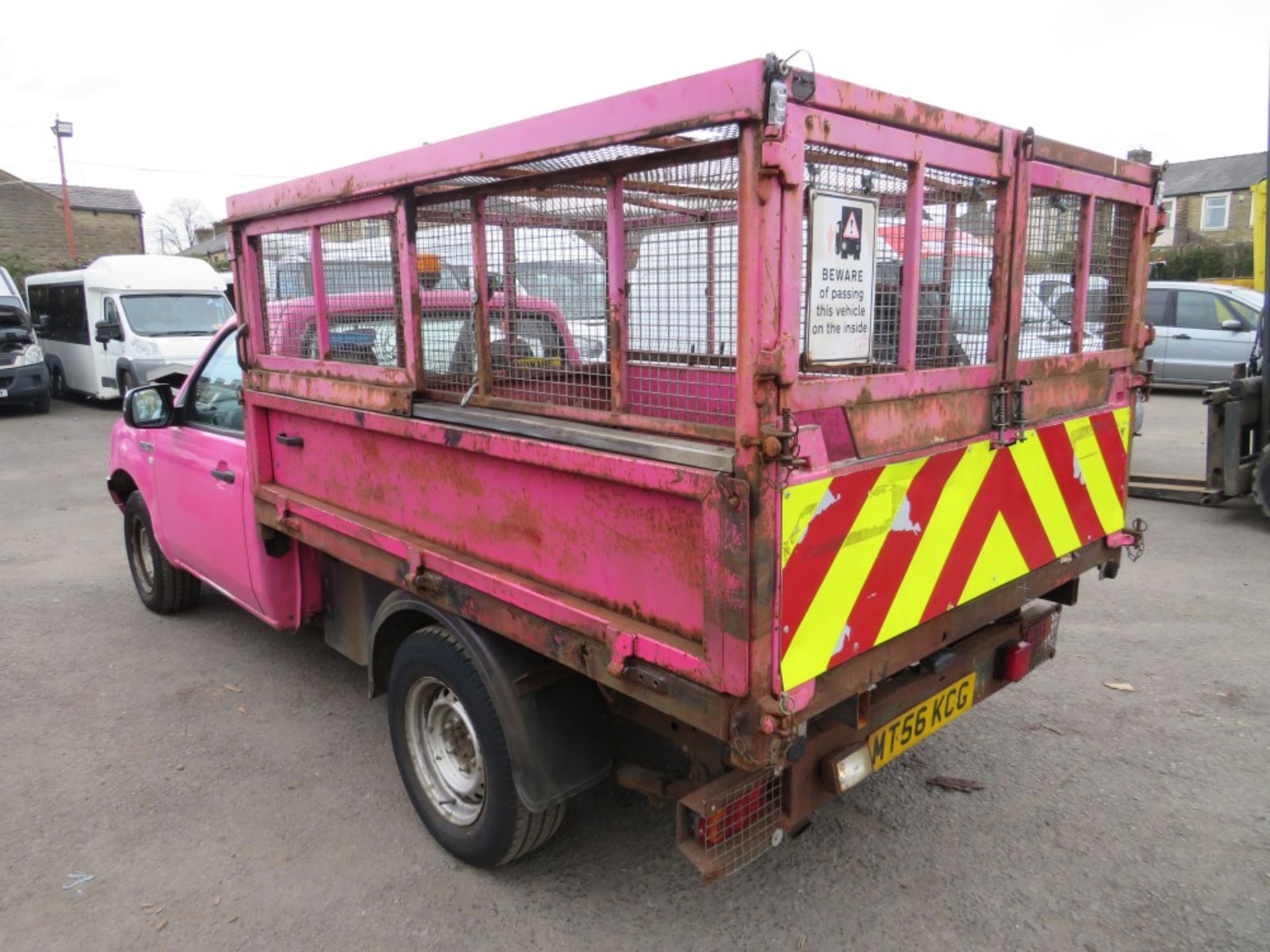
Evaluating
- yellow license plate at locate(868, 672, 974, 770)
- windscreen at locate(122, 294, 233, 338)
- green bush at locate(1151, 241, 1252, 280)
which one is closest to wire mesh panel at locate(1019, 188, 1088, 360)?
yellow license plate at locate(868, 672, 974, 770)

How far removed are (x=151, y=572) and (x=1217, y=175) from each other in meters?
47.2

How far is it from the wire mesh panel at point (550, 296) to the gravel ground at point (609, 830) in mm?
1575

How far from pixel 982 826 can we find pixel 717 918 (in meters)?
1.06

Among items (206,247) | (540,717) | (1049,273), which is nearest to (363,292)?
(540,717)

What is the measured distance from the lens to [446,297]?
280 cm

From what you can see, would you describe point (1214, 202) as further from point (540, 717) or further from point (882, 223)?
point (540, 717)

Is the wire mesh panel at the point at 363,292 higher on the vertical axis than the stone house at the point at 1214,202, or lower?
lower

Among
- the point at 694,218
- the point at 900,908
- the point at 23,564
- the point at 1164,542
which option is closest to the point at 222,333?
the point at 694,218

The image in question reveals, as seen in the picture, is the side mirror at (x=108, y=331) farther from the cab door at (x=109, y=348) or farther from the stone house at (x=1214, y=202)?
the stone house at (x=1214, y=202)

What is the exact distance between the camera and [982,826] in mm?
3078

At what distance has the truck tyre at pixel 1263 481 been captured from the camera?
6418mm

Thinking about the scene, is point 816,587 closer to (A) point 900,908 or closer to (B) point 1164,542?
(A) point 900,908

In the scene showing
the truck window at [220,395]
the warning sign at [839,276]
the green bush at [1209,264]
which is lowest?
the truck window at [220,395]

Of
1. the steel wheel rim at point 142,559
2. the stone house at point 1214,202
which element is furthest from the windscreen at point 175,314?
the stone house at point 1214,202
